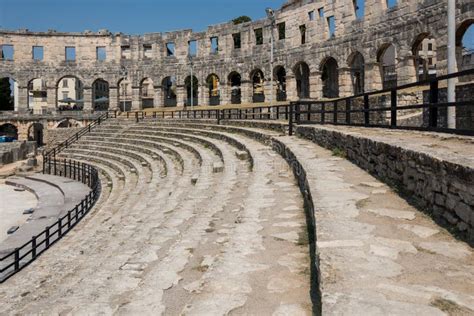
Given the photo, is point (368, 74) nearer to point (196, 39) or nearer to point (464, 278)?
point (196, 39)

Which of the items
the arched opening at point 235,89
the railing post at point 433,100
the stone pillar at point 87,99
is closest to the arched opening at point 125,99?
the stone pillar at point 87,99

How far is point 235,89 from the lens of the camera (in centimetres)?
5197

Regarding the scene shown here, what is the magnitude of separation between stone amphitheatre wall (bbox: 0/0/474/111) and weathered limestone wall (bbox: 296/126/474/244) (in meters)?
17.7

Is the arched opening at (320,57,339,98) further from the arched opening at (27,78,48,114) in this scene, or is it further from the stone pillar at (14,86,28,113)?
the arched opening at (27,78,48,114)

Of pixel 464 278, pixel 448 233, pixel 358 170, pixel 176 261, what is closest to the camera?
pixel 464 278

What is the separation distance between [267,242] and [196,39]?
40227 mm

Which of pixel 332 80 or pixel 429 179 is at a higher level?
pixel 332 80

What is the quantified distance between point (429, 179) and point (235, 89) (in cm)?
4808

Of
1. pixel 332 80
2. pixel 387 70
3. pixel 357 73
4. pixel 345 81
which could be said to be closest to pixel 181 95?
pixel 332 80

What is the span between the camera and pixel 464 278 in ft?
10.3

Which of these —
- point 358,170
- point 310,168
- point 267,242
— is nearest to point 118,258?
point 267,242

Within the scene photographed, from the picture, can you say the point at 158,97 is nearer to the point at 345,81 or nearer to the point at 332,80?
the point at 332,80

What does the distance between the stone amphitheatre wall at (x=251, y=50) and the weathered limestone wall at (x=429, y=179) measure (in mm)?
17737

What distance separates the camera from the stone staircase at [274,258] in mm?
3098
